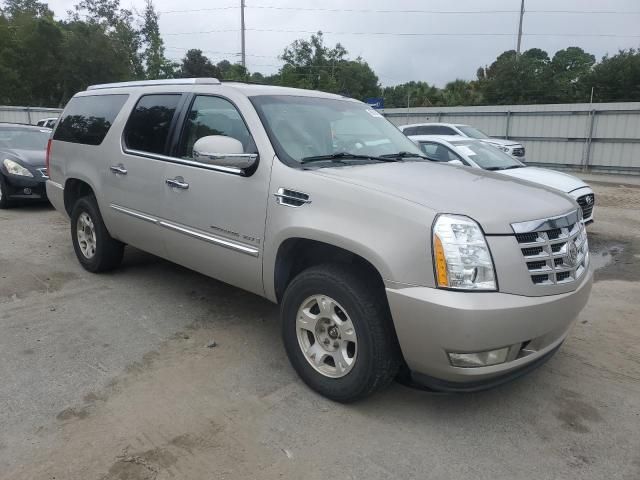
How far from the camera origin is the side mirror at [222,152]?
11.1ft

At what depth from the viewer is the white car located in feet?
25.6

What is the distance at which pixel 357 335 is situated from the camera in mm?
2947

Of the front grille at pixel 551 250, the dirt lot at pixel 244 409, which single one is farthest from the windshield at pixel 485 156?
the front grille at pixel 551 250

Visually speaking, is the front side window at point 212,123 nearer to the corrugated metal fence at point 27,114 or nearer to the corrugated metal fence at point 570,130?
the corrugated metal fence at point 570,130

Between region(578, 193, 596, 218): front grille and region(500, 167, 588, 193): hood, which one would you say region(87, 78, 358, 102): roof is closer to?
region(500, 167, 588, 193): hood

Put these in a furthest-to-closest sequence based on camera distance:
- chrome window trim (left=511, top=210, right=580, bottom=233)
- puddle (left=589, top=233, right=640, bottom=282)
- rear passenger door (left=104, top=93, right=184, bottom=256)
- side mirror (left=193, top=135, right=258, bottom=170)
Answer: puddle (left=589, top=233, right=640, bottom=282)
rear passenger door (left=104, top=93, right=184, bottom=256)
side mirror (left=193, top=135, right=258, bottom=170)
chrome window trim (left=511, top=210, right=580, bottom=233)

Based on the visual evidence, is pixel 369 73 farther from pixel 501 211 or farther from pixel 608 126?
pixel 501 211

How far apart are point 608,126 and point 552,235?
56.8 feet

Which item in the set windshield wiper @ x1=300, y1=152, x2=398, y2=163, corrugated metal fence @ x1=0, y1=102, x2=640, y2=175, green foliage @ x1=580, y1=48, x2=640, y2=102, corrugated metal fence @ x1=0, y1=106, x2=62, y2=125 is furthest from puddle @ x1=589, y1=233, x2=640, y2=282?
green foliage @ x1=580, y1=48, x2=640, y2=102

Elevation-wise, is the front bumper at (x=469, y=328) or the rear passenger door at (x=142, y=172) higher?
the rear passenger door at (x=142, y=172)

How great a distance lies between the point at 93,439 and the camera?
9.25 feet

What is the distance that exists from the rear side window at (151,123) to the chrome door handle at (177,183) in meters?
0.31

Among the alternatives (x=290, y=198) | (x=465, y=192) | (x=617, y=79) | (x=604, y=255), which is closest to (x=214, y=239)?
(x=290, y=198)

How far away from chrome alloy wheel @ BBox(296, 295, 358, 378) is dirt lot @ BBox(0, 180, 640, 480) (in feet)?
0.81
